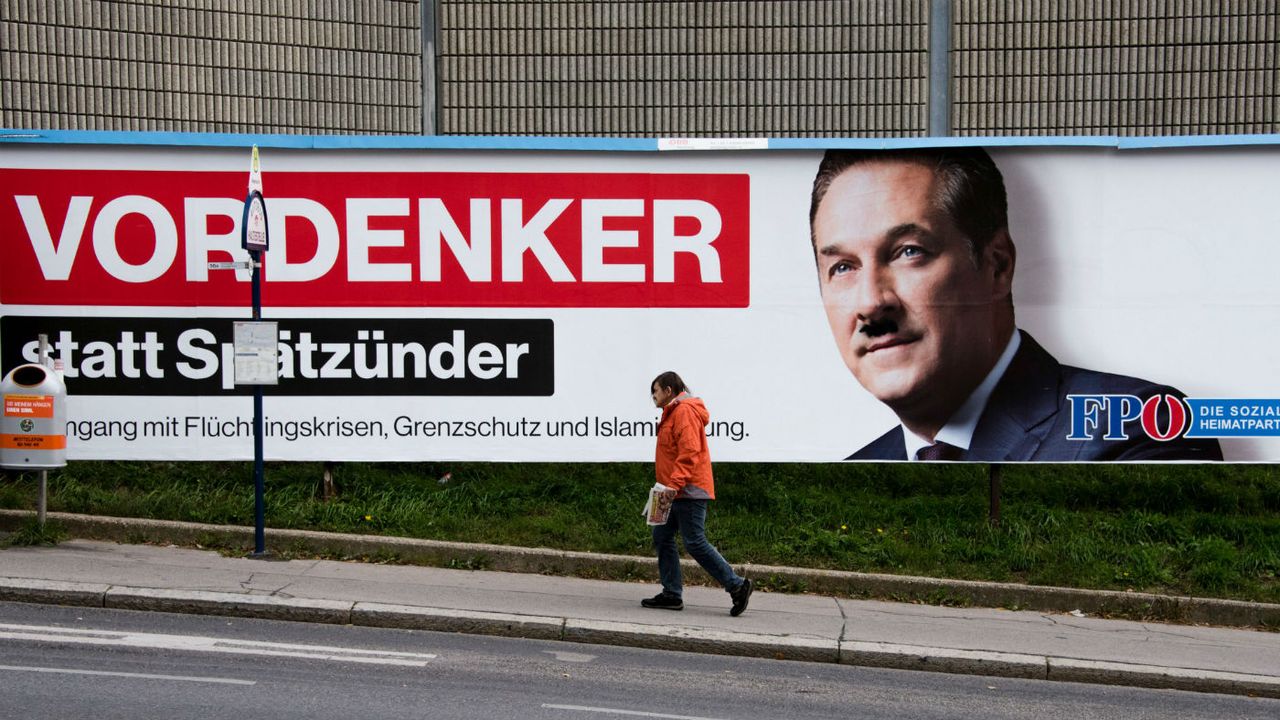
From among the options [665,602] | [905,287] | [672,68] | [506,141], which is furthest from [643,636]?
[672,68]

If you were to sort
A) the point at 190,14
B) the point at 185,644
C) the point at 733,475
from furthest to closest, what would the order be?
the point at 190,14 < the point at 733,475 < the point at 185,644

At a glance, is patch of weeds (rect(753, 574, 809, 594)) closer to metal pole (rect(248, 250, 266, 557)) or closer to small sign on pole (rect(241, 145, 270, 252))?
metal pole (rect(248, 250, 266, 557))

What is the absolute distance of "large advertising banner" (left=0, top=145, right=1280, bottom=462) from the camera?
1083 centimetres

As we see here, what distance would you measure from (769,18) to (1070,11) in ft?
9.86

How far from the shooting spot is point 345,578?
30.7 feet

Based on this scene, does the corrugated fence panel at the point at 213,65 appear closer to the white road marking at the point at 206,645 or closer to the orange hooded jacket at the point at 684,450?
the orange hooded jacket at the point at 684,450

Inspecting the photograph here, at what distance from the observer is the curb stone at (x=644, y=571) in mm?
9352

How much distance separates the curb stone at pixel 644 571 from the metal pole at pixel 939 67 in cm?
552

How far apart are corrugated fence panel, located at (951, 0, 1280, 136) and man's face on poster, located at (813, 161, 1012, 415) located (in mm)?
3005

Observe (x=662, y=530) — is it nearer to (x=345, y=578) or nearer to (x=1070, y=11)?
(x=345, y=578)

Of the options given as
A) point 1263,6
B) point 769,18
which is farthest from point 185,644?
point 1263,6

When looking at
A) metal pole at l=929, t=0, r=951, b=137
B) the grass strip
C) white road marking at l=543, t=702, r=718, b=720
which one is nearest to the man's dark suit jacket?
the grass strip

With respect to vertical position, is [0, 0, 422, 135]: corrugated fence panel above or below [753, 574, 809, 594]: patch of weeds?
above

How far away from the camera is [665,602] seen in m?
8.98
